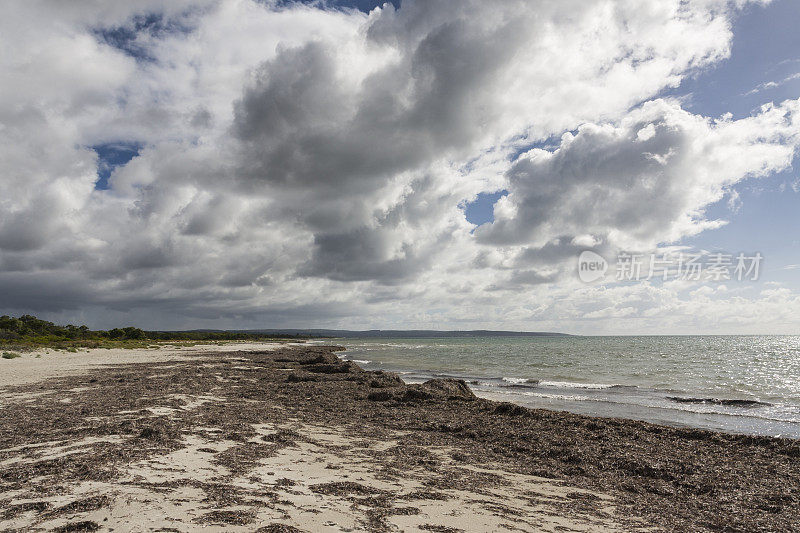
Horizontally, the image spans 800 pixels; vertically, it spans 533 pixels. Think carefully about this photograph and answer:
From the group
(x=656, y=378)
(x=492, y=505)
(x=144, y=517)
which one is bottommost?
(x=656, y=378)

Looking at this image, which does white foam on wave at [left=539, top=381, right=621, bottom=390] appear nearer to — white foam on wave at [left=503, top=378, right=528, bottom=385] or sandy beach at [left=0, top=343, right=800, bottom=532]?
white foam on wave at [left=503, top=378, right=528, bottom=385]

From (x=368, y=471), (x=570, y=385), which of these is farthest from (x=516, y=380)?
(x=368, y=471)

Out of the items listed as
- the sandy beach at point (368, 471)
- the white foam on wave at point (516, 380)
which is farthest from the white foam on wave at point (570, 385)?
the sandy beach at point (368, 471)

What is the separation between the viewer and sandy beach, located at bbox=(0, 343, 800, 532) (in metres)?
6.25

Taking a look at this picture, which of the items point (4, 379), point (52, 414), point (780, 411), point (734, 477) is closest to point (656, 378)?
point (780, 411)

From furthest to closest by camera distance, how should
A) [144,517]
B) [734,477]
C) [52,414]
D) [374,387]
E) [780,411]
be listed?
[374,387], [780,411], [52,414], [734,477], [144,517]

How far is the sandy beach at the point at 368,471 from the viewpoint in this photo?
625cm

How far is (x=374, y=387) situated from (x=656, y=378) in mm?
26467

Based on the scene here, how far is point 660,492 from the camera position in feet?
28.6

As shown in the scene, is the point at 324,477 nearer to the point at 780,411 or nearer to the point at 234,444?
the point at 234,444

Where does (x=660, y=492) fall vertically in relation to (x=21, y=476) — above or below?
below

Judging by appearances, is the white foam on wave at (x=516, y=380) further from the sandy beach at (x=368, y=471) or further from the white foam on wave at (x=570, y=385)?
the sandy beach at (x=368, y=471)

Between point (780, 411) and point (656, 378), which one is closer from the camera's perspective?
point (780, 411)

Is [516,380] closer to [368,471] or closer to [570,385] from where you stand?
[570,385]
